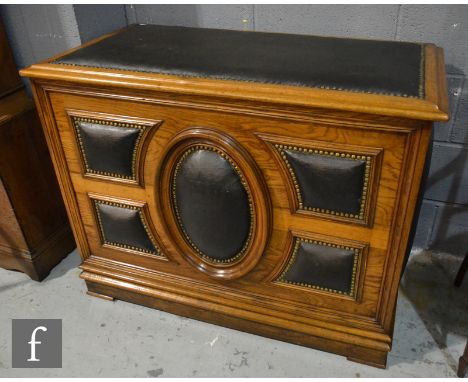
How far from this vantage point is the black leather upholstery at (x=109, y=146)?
1.33m

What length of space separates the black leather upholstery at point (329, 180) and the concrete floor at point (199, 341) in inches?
22.9

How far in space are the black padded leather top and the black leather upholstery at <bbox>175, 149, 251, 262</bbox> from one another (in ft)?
0.81

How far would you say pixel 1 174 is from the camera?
1604 mm

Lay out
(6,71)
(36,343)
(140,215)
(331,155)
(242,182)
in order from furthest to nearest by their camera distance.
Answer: (6,71) → (36,343) → (140,215) → (242,182) → (331,155)

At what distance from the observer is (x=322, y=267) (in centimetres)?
132

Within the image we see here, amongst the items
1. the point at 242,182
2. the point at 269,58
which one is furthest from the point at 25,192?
the point at 269,58

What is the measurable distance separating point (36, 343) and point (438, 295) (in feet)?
4.70

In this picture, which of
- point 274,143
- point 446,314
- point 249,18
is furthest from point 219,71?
point 446,314

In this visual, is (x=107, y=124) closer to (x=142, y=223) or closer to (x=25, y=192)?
(x=142, y=223)

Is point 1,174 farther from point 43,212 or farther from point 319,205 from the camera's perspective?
point 319,205

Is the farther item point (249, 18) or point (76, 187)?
point (249, 18)

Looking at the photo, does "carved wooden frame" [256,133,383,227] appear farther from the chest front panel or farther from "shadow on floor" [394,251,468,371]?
"shadow on floor" [394,251,468,371]

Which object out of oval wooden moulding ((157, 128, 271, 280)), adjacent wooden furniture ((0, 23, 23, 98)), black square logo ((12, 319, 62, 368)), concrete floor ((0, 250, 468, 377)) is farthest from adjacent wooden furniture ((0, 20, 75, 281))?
oval wooden moulding ((157, 128, 271, 280))

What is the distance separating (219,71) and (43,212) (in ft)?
3.34
